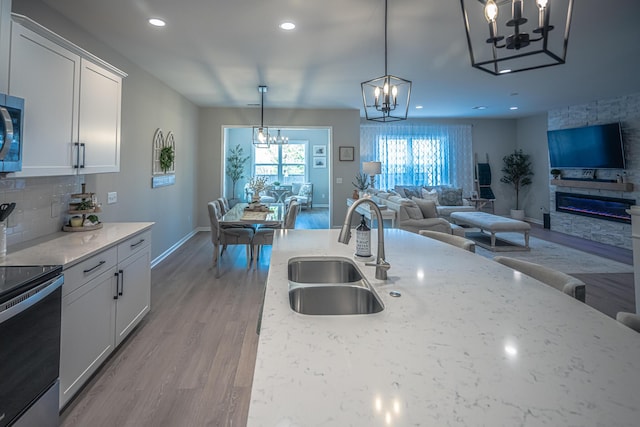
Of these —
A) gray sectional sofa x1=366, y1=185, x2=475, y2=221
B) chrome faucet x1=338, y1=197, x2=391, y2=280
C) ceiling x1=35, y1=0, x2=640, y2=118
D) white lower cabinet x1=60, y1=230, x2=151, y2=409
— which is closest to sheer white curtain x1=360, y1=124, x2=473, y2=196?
gray sectional sofa x1=366, y1=185, x2=475, y2=221

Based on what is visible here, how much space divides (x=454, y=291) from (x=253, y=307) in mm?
2431

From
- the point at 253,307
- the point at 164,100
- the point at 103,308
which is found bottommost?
the point at 253,307

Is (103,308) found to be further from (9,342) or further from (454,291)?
(454,291)

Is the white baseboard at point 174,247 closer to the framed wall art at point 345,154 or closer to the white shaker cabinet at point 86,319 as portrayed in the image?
the white shaker cabinet at point 86,319

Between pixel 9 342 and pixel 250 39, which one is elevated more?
pixel 250 39

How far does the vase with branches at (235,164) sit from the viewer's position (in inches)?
434

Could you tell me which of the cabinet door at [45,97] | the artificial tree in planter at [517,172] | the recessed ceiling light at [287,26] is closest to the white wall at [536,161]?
the artificial tree in planter at [517,172]

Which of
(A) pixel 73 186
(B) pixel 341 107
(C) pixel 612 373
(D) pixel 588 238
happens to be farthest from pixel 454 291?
(D) pixel 588 238

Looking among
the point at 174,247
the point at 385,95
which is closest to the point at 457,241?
the point at 385,95

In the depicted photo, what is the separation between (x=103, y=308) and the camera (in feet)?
7.10

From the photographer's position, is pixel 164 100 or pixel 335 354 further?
pixel 164 100

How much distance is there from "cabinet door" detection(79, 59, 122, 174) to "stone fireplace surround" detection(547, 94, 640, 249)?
25.9 feet

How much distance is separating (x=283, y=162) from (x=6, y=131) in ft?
33.5

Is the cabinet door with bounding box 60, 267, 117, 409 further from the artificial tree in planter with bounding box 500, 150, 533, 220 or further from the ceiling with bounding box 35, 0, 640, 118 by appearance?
the artificial tree in planter with bounding box 500, 150, 533, 220
